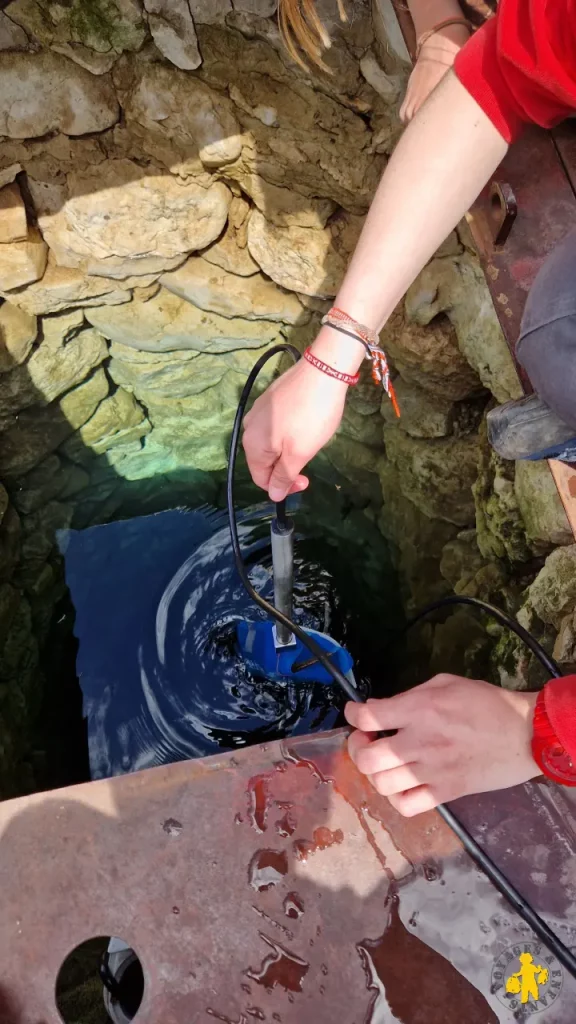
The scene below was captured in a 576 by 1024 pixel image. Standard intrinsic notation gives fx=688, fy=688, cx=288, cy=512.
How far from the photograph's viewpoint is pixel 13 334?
243 centimetres

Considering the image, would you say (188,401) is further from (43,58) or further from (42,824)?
(42,824)

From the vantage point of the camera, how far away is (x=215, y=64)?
187 cm

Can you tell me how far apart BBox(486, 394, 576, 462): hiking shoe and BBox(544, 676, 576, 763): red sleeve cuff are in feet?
1.34

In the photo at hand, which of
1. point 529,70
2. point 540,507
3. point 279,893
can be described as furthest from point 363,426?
point 279,893

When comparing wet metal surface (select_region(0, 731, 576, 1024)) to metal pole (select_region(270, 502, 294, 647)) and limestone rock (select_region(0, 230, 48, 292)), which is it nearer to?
metal pole (select_region(270, 502, 294, 647))

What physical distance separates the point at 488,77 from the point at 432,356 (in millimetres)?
1097

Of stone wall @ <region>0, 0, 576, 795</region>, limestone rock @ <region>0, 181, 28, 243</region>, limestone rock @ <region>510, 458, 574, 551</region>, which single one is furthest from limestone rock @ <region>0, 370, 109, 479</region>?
limestone rock @ <region>510, 458, 574, 551</region>

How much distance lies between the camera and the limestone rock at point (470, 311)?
69.4 inches

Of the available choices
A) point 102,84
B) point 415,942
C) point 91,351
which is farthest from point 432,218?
point 91,351

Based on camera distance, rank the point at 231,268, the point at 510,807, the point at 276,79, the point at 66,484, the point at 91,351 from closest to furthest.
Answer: the point at 510,807, the point at 276,79, the point at 231,268, the point at 91,351, the point at 66,484

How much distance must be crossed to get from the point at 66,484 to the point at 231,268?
4.14ft

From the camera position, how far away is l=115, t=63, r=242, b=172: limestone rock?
75.4 inches

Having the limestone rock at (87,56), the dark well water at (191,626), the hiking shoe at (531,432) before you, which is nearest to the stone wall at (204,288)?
the limestone rock at (87,56)

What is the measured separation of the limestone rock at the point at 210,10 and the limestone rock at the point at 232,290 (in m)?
0.77
